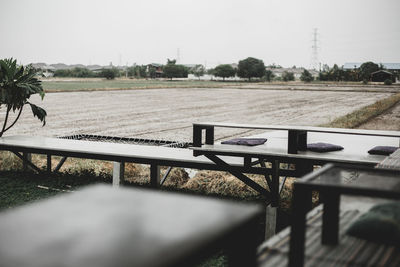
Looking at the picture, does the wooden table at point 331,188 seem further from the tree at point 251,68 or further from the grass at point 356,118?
the tree at point 251,68

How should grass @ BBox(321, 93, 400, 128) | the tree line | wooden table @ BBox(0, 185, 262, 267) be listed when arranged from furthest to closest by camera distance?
1. the tree line
2. grass @ BBox(321, 93, 400, 128)
3. wooden table @ BBox(0, 185, 262, 267)

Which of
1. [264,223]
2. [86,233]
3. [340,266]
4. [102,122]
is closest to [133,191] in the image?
[86,233]

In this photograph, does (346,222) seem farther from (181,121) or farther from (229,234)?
(181,121)

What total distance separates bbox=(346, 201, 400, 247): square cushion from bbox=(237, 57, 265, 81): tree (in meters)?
111

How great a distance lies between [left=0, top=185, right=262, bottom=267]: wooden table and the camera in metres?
1.25

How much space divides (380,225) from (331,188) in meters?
0.46

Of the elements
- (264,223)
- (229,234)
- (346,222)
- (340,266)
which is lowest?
(264,223)

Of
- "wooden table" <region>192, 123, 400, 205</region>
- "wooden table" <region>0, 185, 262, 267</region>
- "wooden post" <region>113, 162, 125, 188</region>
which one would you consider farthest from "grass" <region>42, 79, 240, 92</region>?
"wooden table" <region>0, 185, 262, 267</region>

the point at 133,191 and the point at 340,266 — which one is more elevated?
the point at 133,191

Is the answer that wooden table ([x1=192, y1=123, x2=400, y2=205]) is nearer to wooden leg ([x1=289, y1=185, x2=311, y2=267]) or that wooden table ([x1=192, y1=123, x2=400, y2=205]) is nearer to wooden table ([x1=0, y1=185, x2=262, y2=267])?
wooden leg ([x1=289, y1=185, x2=311, y2=267])

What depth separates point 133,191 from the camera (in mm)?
1760

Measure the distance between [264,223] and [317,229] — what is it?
4.05m

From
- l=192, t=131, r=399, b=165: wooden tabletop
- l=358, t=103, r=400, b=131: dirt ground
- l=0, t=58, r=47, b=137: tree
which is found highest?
l=0, t=58, r=47, b=137: tree

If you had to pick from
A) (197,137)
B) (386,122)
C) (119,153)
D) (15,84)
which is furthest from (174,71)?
(197,137)
